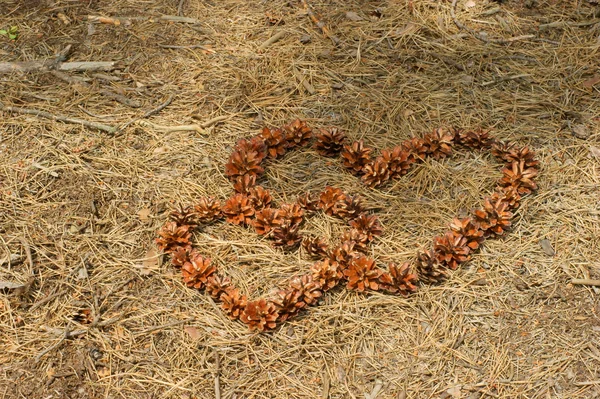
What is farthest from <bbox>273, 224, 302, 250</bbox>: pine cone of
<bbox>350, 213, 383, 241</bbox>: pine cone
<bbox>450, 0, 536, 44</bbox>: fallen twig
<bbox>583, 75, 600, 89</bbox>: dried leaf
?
<bbox>583, 75, 600, 89</bbox>: dried leaf

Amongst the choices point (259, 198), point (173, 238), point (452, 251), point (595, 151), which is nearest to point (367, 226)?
point (452, 251)

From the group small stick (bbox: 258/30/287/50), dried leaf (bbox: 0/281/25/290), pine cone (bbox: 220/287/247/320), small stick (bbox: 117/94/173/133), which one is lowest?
dried leaf (bbox: 0/281/25/290)

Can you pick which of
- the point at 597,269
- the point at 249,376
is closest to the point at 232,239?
the point at 249,376

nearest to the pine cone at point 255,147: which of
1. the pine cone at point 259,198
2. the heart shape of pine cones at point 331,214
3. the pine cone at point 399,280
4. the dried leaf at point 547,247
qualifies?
the heart shape of pine cones at point 331,214

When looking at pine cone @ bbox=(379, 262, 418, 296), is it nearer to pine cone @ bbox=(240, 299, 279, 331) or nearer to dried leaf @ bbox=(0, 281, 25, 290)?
pine cone @ bbox=(240, 299, 279, 331)

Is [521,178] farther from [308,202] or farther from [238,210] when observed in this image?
[238,210]

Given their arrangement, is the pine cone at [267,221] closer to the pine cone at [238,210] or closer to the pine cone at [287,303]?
the pine cone at [238,210]

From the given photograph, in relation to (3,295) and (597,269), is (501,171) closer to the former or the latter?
(597,269)
